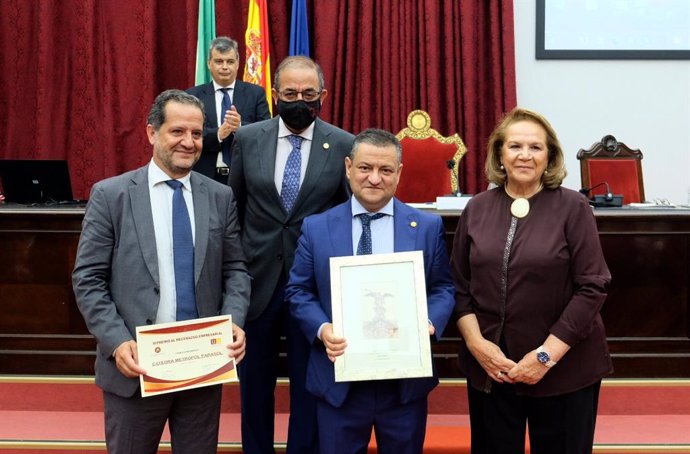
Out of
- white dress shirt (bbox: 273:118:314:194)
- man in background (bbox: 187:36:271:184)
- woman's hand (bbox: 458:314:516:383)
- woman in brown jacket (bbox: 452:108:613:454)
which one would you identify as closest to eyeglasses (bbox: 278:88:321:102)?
white dress shirt (bbox: 273:118:314:194)

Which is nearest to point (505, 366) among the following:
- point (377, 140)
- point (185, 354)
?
point (377, 140)

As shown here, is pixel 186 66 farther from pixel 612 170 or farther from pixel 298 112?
pixel 298 112

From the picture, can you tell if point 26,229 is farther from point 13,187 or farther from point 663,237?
point 663,237

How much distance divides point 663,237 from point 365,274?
1.96 metres

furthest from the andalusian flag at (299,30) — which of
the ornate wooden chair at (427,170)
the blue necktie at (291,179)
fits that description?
the blue necktie at (291,179)

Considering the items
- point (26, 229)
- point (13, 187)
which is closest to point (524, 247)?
point (26, 229)

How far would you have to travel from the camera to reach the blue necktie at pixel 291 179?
2531 mm

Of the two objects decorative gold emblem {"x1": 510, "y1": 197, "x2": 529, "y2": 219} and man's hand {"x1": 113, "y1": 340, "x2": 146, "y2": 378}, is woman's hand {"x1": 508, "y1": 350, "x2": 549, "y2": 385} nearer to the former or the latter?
decorative gold emblem {"x1": 510, "y1": 197, "x2": 529, "y2": 219}

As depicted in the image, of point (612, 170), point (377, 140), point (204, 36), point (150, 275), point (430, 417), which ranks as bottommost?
point (430, 417)

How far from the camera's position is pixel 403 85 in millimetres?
6020

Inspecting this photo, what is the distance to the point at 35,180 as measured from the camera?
4293 mm

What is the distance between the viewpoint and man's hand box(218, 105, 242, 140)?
3.91m

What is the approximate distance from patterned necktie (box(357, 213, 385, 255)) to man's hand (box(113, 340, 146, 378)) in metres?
0.70

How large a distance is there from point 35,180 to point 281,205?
2433 mm
